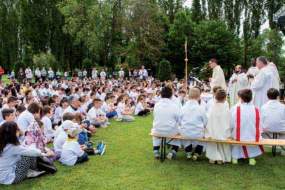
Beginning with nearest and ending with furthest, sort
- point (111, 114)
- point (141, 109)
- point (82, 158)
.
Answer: point (82, 158), point (111, 114), point (141, 109)

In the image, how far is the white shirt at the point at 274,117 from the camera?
6.21 metres

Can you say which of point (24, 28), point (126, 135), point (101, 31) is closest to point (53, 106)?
point (126, 135)

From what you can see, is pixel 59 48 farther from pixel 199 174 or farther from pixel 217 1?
pixel 199 174

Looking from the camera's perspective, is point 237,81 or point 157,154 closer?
point 157,154

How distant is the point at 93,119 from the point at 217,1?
32907 millimetres

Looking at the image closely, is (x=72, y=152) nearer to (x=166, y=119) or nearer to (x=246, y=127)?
(x=166, y=119)

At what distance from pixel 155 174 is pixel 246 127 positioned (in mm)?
1923

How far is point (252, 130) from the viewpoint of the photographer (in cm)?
548

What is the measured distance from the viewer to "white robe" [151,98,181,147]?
5832mm

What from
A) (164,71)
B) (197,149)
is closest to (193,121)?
(197,149)

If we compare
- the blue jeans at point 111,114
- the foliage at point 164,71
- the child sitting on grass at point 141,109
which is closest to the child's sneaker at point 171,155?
the blue jeans at point 111,114

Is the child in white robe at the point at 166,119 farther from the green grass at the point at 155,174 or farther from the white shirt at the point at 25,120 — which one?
the white shirt at the point at 25,120

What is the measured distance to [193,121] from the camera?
566cm

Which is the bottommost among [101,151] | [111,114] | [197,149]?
[101,151]
